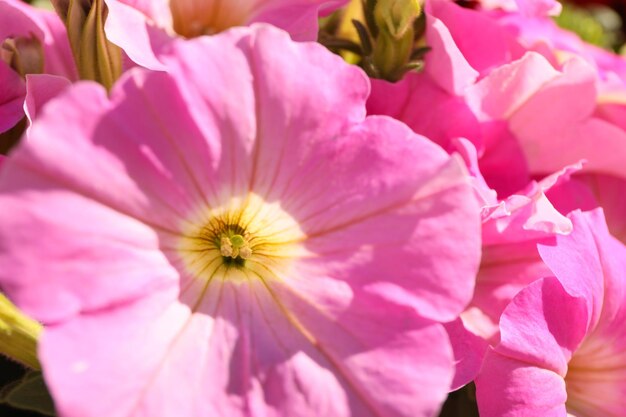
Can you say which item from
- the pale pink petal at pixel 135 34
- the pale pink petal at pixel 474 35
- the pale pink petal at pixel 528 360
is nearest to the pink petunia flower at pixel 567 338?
the pale pink petal at pixel 528 360

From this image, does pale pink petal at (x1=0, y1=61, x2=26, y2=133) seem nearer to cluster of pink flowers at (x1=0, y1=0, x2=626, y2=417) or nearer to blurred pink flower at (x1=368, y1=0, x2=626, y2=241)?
cluster of pink flowers at (x1=0, y1=0, x2=626, y2=417)

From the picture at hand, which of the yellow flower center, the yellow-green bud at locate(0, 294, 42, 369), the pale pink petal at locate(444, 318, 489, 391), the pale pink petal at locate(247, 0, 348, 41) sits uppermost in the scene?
the pale pink petal at locate(247, 0, 348, 41)

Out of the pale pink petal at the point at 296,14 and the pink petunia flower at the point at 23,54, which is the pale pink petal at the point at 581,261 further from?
the pink petunia flower at the point at 23,54

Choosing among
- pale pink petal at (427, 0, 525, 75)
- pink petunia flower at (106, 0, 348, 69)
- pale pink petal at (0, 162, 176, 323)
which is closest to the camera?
pale pink petal at (0, 162, 176, 323)

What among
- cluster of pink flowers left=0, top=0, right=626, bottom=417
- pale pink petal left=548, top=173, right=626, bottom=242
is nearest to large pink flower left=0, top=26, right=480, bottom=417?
cluster of pink flowers left=0, top=0, right=626, bottom=417

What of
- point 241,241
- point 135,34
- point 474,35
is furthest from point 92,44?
point 474,35

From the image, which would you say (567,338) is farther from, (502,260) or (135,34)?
(135,34)

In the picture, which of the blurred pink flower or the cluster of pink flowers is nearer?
the cluster of pink flowers

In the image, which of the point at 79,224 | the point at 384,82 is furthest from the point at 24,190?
the point at 384,82
